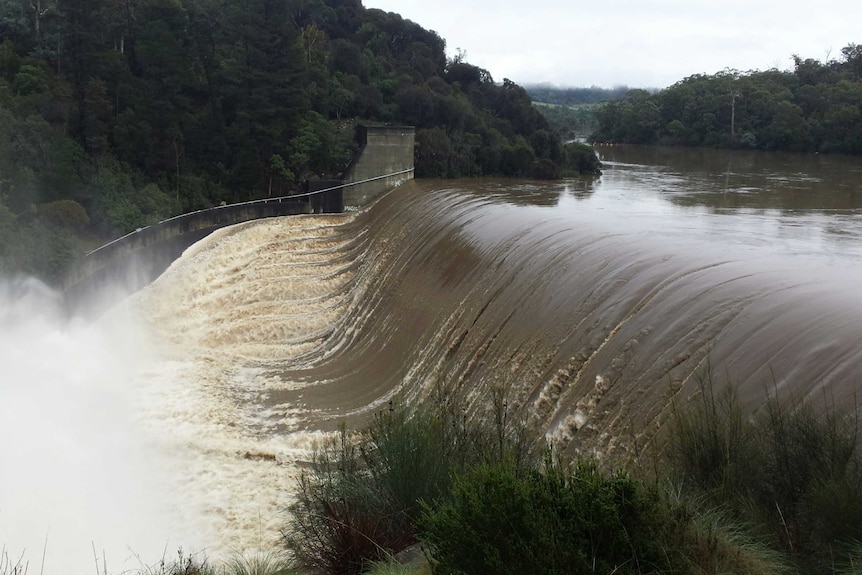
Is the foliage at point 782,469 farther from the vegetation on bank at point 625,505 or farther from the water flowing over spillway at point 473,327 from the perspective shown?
the water flowing over spillway at point 473,327

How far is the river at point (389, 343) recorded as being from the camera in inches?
280

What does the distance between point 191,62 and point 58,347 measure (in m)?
15.9

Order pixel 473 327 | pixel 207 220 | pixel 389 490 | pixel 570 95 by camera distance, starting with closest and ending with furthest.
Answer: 1. pixel 389 490
2. pixel 473 327
3. pixel 207 220
4. pixel 570 95

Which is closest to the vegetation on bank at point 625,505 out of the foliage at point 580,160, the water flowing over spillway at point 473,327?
the water flowing over spillway at point 473,327

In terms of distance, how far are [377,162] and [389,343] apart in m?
12.7

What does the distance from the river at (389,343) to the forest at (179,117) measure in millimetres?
6364

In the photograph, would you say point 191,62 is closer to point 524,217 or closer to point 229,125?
point 229,125

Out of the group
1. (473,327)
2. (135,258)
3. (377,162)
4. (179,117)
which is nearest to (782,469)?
(473,327)

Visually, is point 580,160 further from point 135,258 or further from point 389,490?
point 389,490

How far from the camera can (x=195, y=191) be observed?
966 inches

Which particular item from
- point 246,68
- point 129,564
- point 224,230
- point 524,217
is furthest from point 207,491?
point 246,68

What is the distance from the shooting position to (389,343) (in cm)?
1208

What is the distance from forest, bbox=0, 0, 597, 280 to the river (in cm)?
636

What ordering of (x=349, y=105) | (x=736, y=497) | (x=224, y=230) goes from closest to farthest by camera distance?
(x=736, y=497) < (x=224, y=230) < (x=349, y=105)
